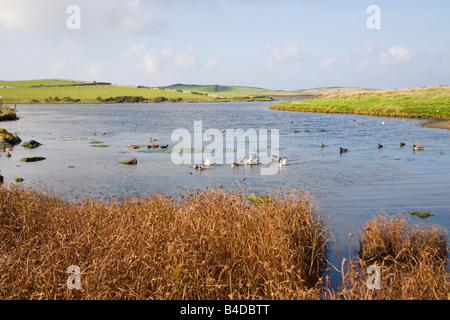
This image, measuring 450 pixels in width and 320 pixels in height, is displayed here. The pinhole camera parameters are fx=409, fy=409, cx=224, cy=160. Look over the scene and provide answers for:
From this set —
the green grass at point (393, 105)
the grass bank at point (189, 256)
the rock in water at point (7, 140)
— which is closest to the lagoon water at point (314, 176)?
the grass bank at point (189, 256)

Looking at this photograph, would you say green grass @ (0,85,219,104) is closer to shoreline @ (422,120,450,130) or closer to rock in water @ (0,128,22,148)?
rock in water @ (0,128,22,148)

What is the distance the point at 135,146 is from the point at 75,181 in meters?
13.8

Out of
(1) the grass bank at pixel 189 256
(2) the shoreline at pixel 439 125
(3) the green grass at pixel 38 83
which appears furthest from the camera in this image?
(3) the green grass at pixel 38 83

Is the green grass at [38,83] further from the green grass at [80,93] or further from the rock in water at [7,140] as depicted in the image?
the rock in water at [7,140]

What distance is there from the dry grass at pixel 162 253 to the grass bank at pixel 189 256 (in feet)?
0.08

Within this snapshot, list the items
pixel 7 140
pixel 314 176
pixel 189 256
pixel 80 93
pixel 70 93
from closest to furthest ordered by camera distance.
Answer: pixel 189 256 → pixel 314 176 → pixel 7 140 → pixel 70 93 → pixel 80 93

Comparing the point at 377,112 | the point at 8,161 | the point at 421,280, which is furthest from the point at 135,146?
the point at 377,112

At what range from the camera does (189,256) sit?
316 inches

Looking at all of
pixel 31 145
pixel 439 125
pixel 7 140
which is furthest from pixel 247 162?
pixel 439 125

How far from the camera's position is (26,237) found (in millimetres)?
10070

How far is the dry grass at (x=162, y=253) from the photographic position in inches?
284

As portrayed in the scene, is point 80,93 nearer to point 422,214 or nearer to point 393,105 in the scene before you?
point 393,105

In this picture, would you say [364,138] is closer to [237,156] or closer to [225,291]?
[237,156]

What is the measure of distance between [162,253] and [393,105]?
234 feet
